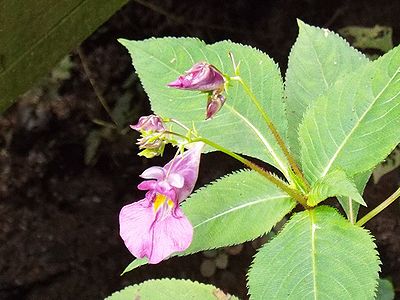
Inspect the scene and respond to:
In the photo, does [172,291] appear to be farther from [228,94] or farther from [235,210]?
[228,94]

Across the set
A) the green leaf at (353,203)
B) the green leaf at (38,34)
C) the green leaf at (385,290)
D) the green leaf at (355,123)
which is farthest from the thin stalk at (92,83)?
the green leaf at (355,123)

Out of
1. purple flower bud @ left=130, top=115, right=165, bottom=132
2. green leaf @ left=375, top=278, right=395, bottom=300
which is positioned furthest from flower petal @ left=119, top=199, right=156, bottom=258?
green leaf @ left=375, top=278, right=395, bottom=300

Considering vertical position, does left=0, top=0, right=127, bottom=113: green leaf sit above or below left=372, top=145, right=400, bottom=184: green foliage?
above

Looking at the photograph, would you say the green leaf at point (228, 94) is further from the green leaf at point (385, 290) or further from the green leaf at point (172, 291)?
the green leaf at point (385, 290)

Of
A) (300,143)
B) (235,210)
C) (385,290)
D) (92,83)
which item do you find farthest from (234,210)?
(92,83)

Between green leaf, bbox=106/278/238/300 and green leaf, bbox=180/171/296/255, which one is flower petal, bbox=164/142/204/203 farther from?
green leaf, bbox=106/278/238/300

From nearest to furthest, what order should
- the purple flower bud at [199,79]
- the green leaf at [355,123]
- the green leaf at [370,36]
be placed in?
the purple flower bud at [199,79] → the green leaf at [355,123] → the green leaf at [370,36]

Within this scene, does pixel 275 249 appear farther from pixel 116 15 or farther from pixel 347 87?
pixel 116 15
